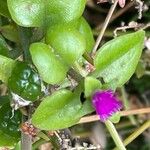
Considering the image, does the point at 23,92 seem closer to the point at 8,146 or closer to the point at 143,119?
the point at 8,146

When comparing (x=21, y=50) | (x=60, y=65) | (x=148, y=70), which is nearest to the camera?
(x=60, y=65)

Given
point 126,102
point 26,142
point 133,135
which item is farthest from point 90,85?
point 126,102

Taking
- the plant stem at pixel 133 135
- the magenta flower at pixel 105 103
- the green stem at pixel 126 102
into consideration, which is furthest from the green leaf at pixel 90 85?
the green stem at pixel 126 102

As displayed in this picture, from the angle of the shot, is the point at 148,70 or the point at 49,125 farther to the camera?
the point at 148,70

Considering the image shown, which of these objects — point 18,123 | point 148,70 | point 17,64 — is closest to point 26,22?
point 17,64

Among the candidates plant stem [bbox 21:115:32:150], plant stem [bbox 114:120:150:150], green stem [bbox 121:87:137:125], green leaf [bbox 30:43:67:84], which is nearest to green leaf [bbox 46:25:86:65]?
green leaf [bbox 30:43:67:84]

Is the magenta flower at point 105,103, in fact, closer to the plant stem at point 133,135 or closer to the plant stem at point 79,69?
the plant stem at point 79,69
